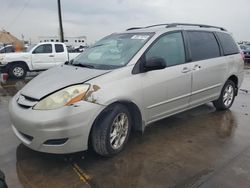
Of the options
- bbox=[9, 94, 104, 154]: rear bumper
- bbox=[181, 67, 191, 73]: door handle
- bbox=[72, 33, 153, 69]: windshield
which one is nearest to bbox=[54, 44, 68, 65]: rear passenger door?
bbox=[72, 33, 153, 69]: windshield

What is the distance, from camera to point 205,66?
4688 mm

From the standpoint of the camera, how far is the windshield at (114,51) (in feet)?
12.2

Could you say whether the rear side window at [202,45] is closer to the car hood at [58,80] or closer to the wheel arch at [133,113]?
the wheel arch at [133,113]

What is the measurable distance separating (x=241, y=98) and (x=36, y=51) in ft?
28.8

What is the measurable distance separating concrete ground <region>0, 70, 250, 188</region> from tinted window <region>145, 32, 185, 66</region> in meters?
1.22

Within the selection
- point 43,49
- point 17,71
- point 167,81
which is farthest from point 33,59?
point 167,81

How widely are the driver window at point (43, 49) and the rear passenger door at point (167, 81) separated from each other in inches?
348

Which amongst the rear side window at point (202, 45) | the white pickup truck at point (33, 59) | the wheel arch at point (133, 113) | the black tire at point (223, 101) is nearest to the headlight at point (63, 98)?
the wheel arch at point (133, 113)

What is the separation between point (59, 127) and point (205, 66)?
9.62ft

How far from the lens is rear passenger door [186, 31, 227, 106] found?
4.53 meters

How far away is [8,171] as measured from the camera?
3.14m

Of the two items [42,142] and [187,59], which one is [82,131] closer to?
[42,142]

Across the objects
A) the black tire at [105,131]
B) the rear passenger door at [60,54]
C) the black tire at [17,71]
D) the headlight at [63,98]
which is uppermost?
the headlight at [63,98]

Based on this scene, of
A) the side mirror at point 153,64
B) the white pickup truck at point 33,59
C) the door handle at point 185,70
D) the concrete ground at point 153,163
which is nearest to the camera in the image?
the concrete ground at point 153,163
